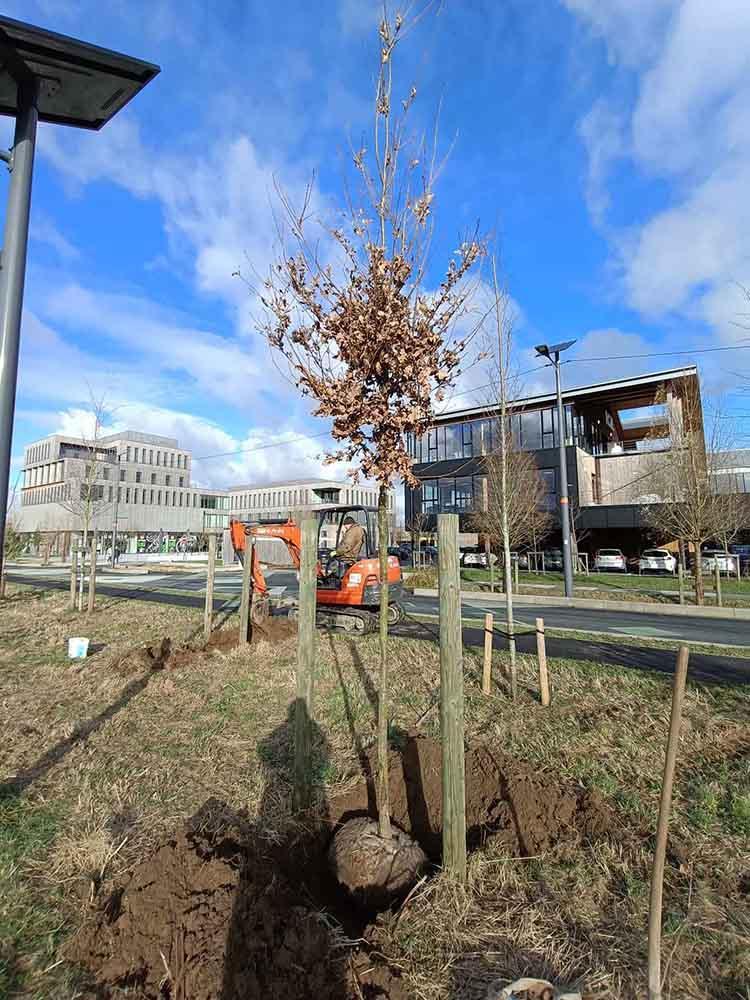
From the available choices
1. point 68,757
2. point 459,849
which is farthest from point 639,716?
point 68,757

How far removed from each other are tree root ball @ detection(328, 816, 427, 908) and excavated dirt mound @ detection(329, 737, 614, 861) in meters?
0.35

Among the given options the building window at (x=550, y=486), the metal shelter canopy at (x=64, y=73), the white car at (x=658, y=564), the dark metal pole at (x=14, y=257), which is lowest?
the white car at (x=658, y=564)

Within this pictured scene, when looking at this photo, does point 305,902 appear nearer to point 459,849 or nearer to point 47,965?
point 459,849

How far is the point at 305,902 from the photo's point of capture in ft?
9.21

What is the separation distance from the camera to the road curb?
47.0 ft

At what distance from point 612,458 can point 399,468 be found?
3622 centimetres

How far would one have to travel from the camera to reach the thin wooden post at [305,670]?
3.75 meters

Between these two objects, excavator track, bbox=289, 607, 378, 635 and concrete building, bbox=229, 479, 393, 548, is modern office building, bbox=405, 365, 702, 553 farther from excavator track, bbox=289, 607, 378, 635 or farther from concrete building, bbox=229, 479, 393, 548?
concrete building, bbox=229, 479, 393, 548

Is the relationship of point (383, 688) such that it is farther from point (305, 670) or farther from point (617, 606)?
point (617, 606)

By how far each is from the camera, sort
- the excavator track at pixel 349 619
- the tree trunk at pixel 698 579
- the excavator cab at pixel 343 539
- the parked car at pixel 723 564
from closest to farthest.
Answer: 1. the excavator track at pixel 349 619
2. the excavator cab at pixel 343 539
3. the tree trunk at pixel 698 579
4. the parked car at pixel 723 564

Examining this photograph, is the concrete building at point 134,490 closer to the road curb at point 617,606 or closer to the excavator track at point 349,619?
the road curb at point 617,606

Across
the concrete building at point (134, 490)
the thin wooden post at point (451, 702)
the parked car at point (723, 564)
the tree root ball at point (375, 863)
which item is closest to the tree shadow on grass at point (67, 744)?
the tree root ball at point (375, 863)

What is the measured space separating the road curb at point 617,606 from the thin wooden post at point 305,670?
42.7ft

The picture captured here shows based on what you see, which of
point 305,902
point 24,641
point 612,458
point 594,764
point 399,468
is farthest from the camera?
point 612,458
